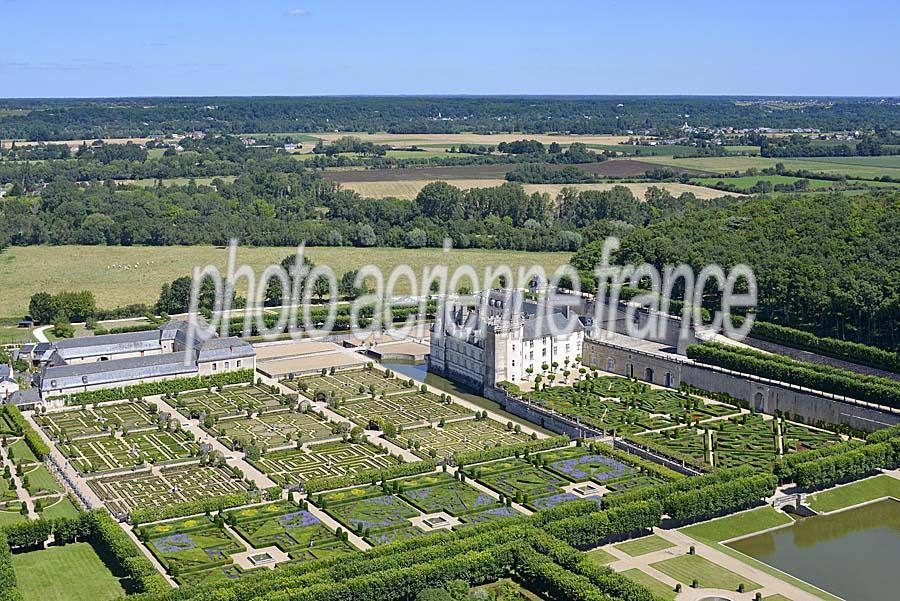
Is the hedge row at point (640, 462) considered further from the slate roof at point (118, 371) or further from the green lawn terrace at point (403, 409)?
the slate roof at point (118, 371)

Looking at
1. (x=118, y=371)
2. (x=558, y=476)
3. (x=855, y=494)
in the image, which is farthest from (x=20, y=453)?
(x=855, y=494)

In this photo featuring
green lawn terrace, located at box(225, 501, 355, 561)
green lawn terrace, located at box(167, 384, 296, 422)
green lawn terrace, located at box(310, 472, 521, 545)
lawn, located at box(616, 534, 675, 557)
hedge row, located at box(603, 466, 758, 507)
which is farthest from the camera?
green lawn terrace, located at box(167, 384, 296, 422)

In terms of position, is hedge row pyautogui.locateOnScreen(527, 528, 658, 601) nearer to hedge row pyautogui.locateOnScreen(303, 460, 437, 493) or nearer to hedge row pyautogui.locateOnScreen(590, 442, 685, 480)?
hedge row pyautogui.locateOnScreen(303, 460, 437, 493)

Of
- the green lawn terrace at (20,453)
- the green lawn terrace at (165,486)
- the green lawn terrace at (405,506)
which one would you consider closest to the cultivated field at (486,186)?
the green lawn terrace at (20,453)

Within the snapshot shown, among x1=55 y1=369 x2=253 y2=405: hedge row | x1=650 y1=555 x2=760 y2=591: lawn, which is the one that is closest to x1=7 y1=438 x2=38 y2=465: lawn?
x1=55 y1=369 x2=253 y2=405: hedge row

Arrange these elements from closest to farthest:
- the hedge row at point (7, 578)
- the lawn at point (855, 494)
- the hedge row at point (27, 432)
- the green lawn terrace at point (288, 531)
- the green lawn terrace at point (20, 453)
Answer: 1. the hedge row at point (7, 578)
2. the green lawn terrace at point (288, 531)
3. the lawn at point (855, 494)
4. the green lawn terrace at point (20, 453)
5. the hedge row at point (27, 432)

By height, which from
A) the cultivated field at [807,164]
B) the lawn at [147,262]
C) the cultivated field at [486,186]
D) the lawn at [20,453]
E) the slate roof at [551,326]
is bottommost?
the lawn at [20,453]
